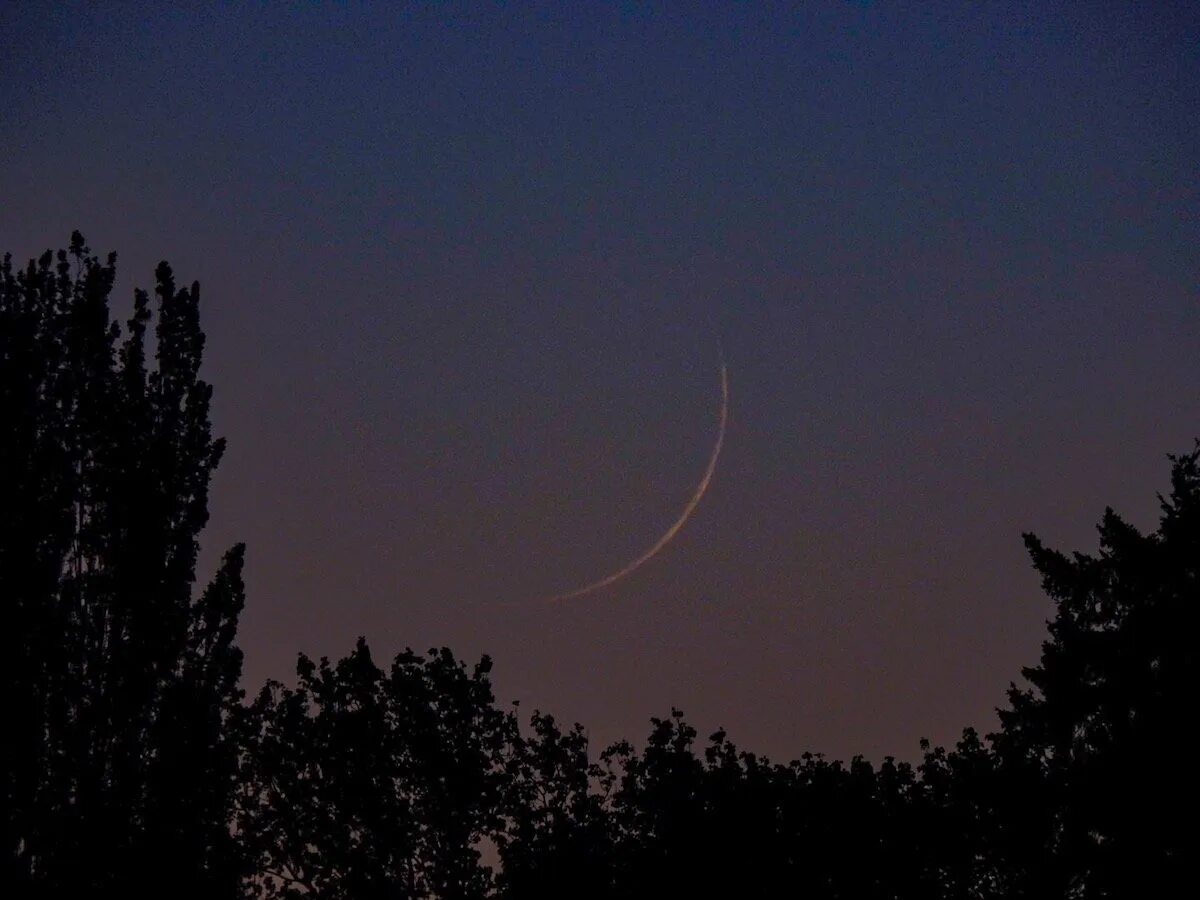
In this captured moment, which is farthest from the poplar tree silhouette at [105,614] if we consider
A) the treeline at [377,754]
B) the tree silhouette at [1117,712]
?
the tree silhouette at [1117,712]

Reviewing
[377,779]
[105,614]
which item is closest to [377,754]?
[377,779]

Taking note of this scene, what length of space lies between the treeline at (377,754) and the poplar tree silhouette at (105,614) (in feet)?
0.12

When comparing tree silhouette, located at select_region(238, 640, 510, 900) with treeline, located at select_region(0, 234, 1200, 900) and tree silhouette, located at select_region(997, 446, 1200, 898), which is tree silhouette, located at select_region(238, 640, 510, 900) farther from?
tree silhouette, located at select_region(997, 446, 1200, 898)

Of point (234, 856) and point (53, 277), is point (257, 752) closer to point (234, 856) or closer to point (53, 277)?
point (234, 856)

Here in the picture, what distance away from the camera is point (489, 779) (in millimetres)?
31266

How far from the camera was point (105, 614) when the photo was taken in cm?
1941

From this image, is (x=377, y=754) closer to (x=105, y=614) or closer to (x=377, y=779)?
(x=377, y=779)

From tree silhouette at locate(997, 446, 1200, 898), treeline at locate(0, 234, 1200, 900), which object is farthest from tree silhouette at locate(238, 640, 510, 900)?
tree silhouette at locate(997, 446, 1200, 898)

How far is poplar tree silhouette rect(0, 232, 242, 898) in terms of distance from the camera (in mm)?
17875

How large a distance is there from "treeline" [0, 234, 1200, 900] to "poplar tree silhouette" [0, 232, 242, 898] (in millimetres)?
38

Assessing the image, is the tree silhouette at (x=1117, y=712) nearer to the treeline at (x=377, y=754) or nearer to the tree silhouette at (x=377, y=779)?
the treeline at (x=377, y=754)

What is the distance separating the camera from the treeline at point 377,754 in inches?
730

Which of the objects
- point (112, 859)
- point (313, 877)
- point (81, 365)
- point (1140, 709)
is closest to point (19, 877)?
point (112, 859)

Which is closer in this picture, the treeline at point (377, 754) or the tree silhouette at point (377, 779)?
the treeline at point (377, 754)
